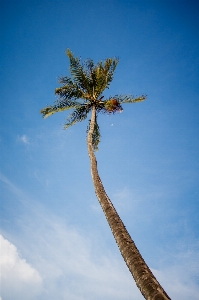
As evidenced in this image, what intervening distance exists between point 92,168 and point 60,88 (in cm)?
611

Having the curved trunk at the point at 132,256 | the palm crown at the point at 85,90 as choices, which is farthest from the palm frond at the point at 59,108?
the curved trunk at the point at 132,256

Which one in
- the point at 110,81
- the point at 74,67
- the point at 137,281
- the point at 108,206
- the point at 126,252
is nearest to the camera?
the point at 137,281

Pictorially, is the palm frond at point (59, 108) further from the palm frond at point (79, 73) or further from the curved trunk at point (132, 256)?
the curved trunk at point (132, 256)

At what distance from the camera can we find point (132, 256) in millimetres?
3939

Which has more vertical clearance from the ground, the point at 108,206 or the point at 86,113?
the point at 86,113

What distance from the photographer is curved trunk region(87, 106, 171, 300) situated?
121 inches

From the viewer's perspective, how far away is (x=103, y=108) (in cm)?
1219

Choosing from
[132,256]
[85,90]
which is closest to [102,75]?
[85,90]

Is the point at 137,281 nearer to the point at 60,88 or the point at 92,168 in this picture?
the point at 92,168

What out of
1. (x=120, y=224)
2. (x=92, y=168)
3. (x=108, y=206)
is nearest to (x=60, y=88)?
(x=92, y=168)

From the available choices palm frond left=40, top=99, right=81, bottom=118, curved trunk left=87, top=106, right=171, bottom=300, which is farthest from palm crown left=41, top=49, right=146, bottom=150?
curved trunk left=87, top=106, right=171, bottom=300

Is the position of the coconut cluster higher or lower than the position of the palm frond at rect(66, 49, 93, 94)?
lower

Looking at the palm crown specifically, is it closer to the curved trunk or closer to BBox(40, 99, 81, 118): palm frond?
BBox(40, 99, 81, 118): palm frond

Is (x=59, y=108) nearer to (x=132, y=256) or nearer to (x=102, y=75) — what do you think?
(x=102, y=75)
